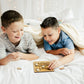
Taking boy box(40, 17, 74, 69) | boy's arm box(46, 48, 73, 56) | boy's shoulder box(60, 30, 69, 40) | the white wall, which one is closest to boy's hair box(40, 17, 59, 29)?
boy box(40, 17, 74, 69)

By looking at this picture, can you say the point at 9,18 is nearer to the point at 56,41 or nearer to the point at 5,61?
the point at 5,61

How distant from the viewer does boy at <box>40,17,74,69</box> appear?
46.8 inches

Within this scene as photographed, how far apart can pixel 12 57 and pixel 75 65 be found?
1.59 feet

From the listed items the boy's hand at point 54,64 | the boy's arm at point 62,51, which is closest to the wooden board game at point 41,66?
the boy's hand at point 54,64

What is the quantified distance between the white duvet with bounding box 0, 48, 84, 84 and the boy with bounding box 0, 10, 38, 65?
0.06m

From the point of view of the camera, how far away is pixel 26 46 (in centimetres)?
124

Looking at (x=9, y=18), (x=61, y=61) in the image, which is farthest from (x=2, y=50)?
(x=61, y=61)

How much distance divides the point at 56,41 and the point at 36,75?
460 mm

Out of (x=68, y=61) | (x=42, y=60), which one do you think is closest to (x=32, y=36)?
(x=42, y=60)

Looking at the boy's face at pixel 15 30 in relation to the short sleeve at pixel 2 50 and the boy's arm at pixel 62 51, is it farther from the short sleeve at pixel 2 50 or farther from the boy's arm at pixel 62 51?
the boy's arm at pixel 62 51

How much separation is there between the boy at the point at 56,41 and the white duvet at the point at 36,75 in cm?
7

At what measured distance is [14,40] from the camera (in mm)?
1150

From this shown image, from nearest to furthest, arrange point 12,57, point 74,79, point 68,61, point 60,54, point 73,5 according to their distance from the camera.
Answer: point 74,79 < point 12,57 < point 68,61 < point 60,54 < point 73,5

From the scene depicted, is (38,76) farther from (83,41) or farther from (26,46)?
(83,41)
